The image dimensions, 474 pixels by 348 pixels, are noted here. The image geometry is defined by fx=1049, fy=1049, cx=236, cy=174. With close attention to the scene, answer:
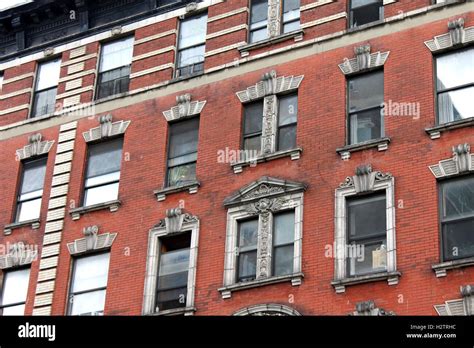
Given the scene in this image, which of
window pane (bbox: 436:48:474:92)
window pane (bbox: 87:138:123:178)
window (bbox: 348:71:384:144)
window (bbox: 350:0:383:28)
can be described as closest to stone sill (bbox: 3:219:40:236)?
window pane (bbox: 87:138:123:178)

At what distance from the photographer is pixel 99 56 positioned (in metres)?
34.1

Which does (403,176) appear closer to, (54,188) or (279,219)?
(279,219)

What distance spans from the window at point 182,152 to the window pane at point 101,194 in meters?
1.86

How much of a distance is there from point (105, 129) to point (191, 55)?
3.48m

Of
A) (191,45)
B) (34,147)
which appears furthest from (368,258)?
(34,147)

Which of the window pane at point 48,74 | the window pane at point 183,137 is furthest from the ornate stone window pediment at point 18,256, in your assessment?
the window pane at point 48,74

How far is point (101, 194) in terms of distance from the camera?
31.4 m

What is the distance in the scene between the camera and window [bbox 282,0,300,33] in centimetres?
3069

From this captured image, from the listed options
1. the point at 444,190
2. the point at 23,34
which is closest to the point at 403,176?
the point at 444,190

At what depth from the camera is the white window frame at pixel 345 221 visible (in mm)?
25328

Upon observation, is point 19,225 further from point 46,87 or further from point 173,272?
point 173,272

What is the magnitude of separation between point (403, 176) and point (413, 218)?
1.25 metres

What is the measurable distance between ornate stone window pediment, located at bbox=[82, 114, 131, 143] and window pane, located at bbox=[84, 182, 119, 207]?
5.29 ft

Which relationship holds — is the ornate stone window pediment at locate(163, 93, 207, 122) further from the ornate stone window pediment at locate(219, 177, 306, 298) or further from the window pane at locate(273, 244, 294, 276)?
the window pane at locate(273, 244, 294, 276)
